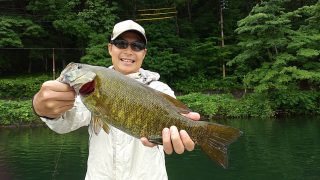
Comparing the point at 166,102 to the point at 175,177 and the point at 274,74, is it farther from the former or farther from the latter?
the point at 274,74

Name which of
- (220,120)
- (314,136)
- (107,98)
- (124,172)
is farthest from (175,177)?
(220,120)

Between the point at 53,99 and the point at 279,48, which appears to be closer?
the point at 53,99

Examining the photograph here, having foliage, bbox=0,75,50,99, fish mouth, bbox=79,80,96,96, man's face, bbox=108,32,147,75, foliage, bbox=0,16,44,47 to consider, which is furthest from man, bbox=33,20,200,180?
foliage, bbox=0,16,44,47

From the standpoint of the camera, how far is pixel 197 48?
29875 mm

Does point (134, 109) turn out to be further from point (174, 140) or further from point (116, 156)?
point (116, 156)

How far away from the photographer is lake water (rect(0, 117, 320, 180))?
11727 mm

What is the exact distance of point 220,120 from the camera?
22125mm

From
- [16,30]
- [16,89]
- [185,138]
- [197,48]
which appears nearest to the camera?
[185,138]

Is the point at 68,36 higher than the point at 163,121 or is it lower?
higher

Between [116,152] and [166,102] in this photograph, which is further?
[116,152]

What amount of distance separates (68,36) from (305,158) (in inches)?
944

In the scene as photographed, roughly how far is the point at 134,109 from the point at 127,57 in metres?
0.86

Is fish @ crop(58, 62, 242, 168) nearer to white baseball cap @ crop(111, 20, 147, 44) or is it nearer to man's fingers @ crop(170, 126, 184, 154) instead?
man's fingers @ crop(170, 126, 184, 154)

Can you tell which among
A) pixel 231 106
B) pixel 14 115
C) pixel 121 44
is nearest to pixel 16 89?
pixel 14 115
